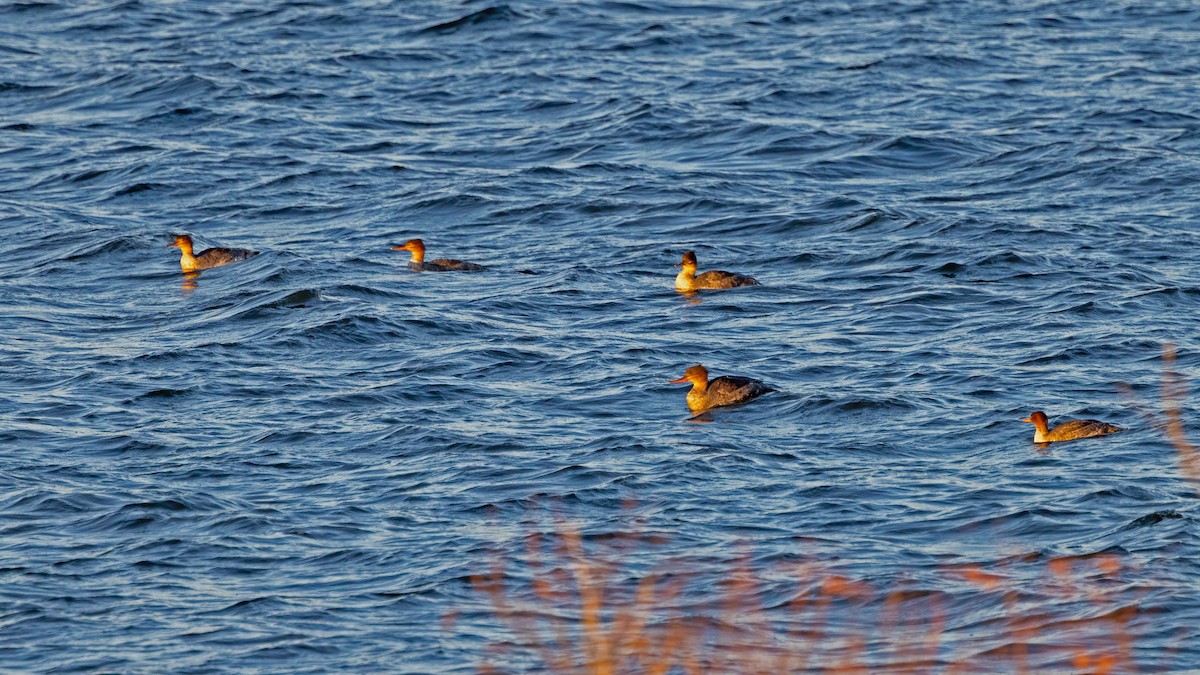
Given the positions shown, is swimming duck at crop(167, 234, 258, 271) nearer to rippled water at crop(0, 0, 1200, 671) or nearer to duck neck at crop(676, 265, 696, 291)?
rippled water at crop(0, 0, 1200, 671)

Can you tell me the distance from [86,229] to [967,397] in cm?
1156

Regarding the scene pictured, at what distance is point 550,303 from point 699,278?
64.6 inches

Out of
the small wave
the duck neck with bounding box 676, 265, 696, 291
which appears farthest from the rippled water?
the duck neck with bounding box 676, 265, 696, 291

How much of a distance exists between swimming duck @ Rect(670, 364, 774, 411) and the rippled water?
7.9 inches

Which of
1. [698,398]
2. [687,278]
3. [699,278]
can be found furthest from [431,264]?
[698,398]

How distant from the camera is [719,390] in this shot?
16.3 metres

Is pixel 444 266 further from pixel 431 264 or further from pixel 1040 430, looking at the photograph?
pixel 1040 430

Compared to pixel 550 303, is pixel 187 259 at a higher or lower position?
higher

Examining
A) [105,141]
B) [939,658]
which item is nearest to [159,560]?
[939,658]

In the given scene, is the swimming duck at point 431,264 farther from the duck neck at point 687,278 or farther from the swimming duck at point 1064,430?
the swimming duck at point 1064,430

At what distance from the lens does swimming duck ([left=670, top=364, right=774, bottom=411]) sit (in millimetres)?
16281

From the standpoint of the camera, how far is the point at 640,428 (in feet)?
53.1

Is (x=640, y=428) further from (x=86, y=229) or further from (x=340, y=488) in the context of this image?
(x=86, y=229)

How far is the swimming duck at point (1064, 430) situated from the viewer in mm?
15109
